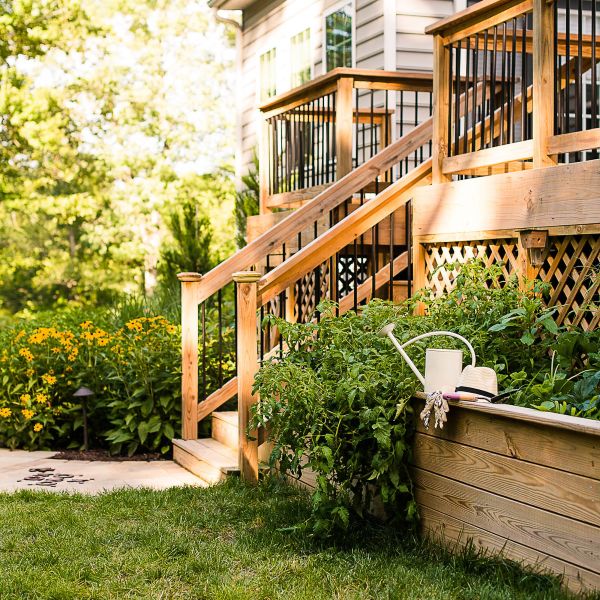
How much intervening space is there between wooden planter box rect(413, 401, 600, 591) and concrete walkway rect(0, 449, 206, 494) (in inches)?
86.4

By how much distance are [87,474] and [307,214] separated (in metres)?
2.46

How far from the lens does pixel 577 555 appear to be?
10.9ft

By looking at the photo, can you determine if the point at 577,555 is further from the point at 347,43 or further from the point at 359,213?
the point at 347,43

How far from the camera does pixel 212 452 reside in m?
6.42

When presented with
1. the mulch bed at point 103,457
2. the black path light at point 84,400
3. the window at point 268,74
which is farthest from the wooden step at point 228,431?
the window at point 268,74

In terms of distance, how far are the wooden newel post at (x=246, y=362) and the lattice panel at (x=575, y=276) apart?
1.82m

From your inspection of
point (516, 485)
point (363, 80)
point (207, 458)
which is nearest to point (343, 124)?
point (363, 80)

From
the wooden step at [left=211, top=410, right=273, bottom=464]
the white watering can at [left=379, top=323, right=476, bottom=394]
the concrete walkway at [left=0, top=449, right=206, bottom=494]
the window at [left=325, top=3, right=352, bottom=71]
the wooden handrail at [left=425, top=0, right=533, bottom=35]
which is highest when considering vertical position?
the window at [left=325, top=3, right=352, bottom=71]

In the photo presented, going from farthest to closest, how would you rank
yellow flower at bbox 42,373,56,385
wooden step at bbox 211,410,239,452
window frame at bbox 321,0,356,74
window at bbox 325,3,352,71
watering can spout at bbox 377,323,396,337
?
window at bbox 325,3,352,71 → window frame at bbox 321,0,356,74 → yellow flower at bbox 42,373,56,385 → wooden step at bbox 211,410,239,452 → watering can spout at bbox 377,323,396,337

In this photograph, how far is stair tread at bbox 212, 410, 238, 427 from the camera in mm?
6650

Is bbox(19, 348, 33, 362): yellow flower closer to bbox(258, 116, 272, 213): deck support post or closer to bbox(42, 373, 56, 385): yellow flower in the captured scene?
bbox(42, 373, 56, 385): yellow flower

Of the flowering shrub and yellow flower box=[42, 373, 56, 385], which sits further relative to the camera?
yellow flower box=[42, 373, 56, 385]

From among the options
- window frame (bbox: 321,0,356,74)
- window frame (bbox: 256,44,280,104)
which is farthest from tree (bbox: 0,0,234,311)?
window frame (bbox: 321,0,356,74)

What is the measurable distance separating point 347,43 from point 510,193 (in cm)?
538
